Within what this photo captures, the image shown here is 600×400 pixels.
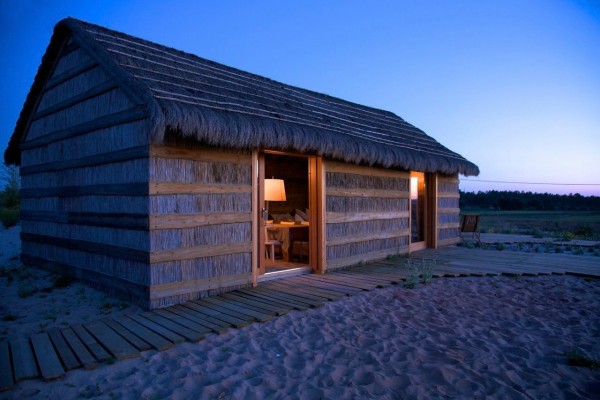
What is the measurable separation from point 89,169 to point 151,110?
7.31 ft

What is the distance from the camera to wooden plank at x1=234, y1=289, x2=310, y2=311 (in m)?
4.57

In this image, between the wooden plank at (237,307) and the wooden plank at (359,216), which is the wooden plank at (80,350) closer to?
the wooden plank at (237,307)

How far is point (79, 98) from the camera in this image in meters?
5.93

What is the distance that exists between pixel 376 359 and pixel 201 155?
333cm

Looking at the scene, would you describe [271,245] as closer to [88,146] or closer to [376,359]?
[88,146]

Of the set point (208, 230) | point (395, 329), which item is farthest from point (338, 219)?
point (395, 329)

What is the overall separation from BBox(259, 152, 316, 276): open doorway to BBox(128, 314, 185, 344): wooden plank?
2078 mm

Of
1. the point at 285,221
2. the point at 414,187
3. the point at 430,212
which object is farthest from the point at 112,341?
the point at 430,212

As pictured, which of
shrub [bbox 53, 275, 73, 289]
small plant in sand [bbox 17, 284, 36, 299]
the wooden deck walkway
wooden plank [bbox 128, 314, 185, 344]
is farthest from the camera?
shrub [bbox 53, 275, 73, 289]

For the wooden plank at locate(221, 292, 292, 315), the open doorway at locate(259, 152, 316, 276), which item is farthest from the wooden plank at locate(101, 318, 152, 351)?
the open doorway at locate(259, 152, 316, 276)

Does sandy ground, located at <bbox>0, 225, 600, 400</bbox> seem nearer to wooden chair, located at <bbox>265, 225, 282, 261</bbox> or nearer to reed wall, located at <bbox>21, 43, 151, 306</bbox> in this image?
reed wall, located at <bbox>21, 43, 151, 306</bbox>

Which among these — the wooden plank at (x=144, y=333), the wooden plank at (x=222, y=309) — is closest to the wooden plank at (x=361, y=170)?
the wooden plank at (x=222, y=309)

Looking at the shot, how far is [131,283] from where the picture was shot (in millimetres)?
4789

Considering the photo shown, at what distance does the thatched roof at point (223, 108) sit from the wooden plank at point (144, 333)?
2.05 m
